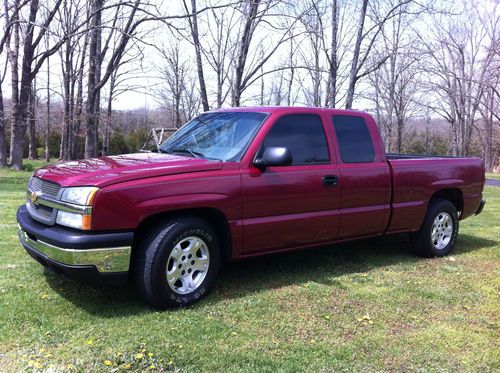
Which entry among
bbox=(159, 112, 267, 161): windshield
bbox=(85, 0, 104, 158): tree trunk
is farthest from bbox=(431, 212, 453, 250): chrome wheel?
bbox=(85, 0, 104, 158): tree trunk

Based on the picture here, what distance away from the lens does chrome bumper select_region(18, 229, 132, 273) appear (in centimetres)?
362

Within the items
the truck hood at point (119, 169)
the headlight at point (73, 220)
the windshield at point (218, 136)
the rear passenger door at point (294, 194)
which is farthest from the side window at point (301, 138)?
the headlight at point (73, 220)

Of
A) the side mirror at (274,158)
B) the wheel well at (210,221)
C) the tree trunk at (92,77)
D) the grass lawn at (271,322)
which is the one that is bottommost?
the grass lawn at (271,322)

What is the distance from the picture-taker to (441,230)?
640 centimetres

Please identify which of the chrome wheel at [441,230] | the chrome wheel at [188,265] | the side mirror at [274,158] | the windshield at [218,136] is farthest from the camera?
the chrome wheel at [441,230]

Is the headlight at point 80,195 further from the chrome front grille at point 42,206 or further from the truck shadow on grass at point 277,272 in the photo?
the truck shadow on grass at point 277,272

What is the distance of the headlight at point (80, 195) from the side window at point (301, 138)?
1.78m

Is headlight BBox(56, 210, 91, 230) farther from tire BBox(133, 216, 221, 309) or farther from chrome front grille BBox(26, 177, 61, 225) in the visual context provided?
tire BBox(133, 216, 221, 309)

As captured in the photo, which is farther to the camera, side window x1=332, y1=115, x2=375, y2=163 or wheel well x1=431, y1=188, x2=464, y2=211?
wheel well x1=431, y1=188, x2=464, y2=211

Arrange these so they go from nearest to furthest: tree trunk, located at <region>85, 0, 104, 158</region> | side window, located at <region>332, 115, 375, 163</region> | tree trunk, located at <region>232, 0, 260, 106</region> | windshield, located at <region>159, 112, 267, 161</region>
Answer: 1. windshield, located at <region>159, 112, 267, 161</region>
2. side window, located at <region>332, 115, 375, 163</region>
3. tree trunk, located at <region>232, 0, 260, 106</region>
4. tree trunk, located at <region>85, 0, 104, 158</region>

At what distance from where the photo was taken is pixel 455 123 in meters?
36.5

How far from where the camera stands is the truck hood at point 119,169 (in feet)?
12.4

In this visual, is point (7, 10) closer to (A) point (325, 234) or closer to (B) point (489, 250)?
(A) point (325, 234)

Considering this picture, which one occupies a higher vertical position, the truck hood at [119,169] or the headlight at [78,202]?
the truck hood at [119,169]
